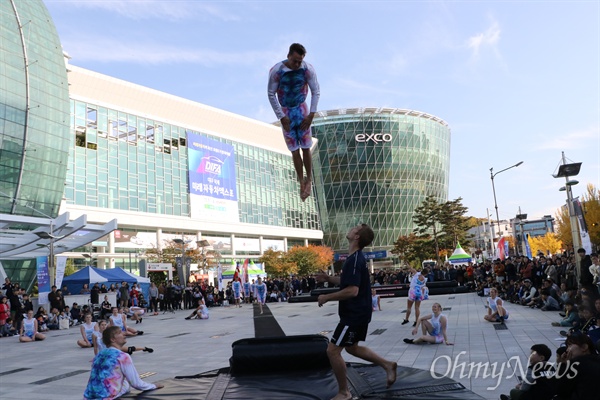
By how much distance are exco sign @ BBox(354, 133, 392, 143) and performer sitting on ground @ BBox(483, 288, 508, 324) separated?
74168 millimetres

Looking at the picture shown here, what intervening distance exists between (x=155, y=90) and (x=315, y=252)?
98.7 feet

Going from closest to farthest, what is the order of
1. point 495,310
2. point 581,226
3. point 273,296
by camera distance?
point 495,310 → point 581,226 → point 273,296

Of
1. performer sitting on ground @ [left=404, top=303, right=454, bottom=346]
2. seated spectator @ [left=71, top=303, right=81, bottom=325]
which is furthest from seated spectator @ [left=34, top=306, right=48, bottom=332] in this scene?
performer sitting on ground @ [left=404, top=303, right=454, bottom=346]

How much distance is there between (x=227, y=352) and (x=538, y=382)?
26.8 feet

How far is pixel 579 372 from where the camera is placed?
4742 mm

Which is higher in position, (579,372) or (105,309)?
(105,309)

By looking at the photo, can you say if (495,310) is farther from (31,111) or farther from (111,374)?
(31,111)

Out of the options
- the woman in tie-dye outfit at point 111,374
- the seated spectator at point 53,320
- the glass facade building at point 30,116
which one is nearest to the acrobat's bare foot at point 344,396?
the woman in tie-dye outfit at point 111,374

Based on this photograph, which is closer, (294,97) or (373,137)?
(294,97)

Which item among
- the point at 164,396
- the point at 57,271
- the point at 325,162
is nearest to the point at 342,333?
the point at 164,396

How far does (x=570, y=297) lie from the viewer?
1341 centimetres

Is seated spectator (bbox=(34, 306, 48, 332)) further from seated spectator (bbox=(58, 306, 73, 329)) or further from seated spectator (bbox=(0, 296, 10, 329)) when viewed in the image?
seated spectator (bbox=(0, 296, 10, 329))

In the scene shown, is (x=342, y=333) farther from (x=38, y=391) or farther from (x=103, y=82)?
(x=103, y=82)

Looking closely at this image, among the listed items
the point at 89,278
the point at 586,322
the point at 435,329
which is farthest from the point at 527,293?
the point at 89,278
